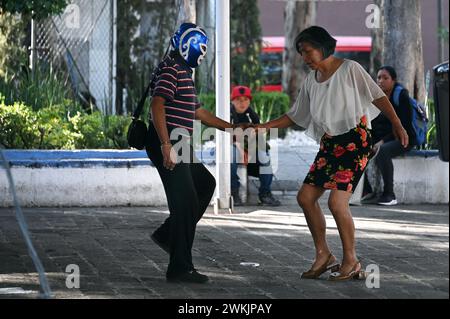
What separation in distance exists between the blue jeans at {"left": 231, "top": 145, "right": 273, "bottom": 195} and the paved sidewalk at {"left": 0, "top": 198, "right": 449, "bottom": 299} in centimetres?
31

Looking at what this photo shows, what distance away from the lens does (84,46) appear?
67.9 ft

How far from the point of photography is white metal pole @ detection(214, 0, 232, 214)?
1287 cm

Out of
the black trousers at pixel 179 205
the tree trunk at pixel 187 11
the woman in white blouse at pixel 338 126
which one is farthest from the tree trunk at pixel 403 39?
the black trousers at pixel 179 205

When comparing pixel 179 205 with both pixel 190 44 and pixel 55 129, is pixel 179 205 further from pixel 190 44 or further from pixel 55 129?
pixel 55 129

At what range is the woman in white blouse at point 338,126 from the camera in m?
8.63

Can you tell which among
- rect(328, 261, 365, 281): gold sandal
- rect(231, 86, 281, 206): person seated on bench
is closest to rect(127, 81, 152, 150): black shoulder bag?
rect(328, 261, 365, 281): gold sandal

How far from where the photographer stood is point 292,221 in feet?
40.5

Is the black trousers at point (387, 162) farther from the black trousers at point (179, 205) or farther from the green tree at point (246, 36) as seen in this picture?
the green tree at point (246, 36)
